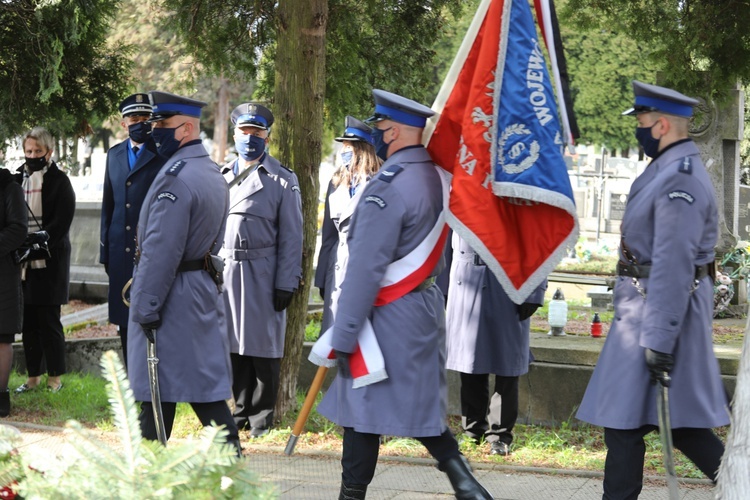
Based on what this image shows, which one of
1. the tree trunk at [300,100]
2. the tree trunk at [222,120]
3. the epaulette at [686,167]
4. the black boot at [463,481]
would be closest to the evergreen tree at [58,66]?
the tree trunk at [300,100]

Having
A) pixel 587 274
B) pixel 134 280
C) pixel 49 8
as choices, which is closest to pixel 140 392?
pixel 134 280

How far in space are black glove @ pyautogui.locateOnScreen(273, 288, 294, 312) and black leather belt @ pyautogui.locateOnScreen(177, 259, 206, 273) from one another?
1.75 meters

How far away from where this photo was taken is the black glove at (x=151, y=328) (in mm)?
5328

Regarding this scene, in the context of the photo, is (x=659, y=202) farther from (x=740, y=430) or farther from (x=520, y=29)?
(x=740, y=430)

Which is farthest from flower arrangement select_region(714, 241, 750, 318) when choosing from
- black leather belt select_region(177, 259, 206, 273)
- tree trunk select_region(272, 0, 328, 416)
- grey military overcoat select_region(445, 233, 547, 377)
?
black leather belt select_region(177, 259, 206, 273)

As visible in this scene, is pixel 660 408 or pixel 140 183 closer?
pixel 660 408

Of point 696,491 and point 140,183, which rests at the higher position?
point 140,183

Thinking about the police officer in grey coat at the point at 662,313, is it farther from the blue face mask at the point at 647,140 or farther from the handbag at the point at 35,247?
the handbag at the point at 35,247

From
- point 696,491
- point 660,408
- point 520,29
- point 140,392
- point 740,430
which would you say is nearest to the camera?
point 740,430

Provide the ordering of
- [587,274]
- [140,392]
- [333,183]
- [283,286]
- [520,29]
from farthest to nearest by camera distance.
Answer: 1. [587,274]
2. [333,183]
3. [283,286]
4. [140,392]
5. [520,29]

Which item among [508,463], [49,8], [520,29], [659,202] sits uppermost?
[49,8]

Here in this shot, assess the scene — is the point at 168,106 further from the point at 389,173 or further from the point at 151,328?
the point at 389,173

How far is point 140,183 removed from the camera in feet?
22.5

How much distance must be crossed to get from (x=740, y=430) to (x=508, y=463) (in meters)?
3.53
